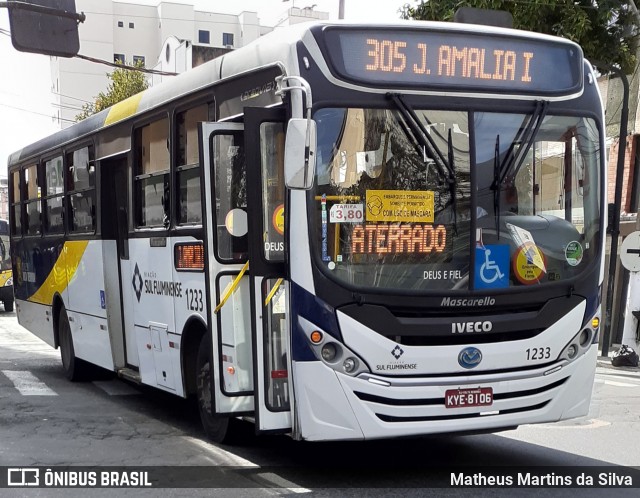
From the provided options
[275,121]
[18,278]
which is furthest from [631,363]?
[275,121]

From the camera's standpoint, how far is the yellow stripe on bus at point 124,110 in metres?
10.6

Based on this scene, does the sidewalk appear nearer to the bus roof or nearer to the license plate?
the bus roof

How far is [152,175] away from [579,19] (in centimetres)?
1414

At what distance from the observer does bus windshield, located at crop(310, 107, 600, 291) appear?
23.5 feet

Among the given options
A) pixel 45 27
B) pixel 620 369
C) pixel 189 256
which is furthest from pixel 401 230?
pixel 620 369

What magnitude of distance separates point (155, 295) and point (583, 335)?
4.08 m

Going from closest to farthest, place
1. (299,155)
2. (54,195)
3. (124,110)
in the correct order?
(299,155) < (124,110) < (54,195)

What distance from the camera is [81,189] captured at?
12562mm

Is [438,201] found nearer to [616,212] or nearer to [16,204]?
[16,204]

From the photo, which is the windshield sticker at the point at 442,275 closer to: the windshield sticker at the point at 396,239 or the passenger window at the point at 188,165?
the windshield sticker at the point at 396,239

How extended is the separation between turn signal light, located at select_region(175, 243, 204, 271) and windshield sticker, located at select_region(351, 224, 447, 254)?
74.6 inches

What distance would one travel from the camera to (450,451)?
29.0 ft

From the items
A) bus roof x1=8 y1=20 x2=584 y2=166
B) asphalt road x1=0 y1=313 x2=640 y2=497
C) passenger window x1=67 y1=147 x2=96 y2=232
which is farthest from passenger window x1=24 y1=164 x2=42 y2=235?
bus roof x1=8 y1=20 x2=584 y2=166

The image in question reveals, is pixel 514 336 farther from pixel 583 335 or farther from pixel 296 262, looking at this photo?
pixel 296 262
